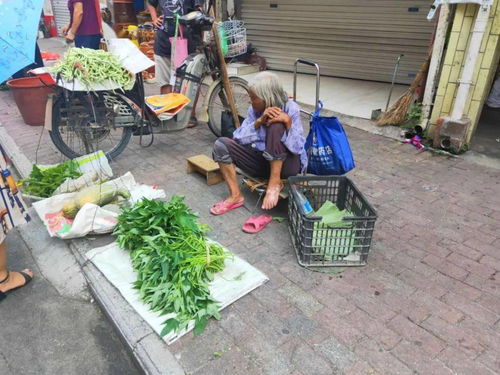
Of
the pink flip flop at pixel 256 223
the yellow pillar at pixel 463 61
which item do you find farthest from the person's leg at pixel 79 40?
the yellow pillar at pixel 463 61

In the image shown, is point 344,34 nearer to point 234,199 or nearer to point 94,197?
point 234,199

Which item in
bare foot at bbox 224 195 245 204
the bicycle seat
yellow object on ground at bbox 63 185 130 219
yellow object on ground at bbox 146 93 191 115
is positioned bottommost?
bare foot at bbox 224 195 245 204

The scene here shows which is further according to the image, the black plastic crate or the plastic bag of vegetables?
the plastic bag of vegetables

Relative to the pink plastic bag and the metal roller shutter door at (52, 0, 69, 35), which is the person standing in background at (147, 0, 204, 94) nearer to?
the pink plastic bag

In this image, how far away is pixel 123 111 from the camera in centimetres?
435

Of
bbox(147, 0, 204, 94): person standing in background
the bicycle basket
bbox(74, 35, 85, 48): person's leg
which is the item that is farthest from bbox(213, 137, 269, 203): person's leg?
bbox(74, 35, 85, 48): person's leg

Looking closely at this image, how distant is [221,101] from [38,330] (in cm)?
353

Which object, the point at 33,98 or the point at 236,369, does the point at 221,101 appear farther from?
the point at 236,369

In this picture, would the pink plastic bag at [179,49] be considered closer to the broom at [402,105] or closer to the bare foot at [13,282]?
the broom at [402,105]

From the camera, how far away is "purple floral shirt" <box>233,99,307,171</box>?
3156 mm

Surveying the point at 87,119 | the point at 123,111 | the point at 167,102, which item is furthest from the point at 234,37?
the point at 87,119

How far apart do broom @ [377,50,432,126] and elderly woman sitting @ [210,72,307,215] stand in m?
2.54

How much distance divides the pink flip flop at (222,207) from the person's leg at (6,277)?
1.57 metres

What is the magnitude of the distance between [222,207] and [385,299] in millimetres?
1648
